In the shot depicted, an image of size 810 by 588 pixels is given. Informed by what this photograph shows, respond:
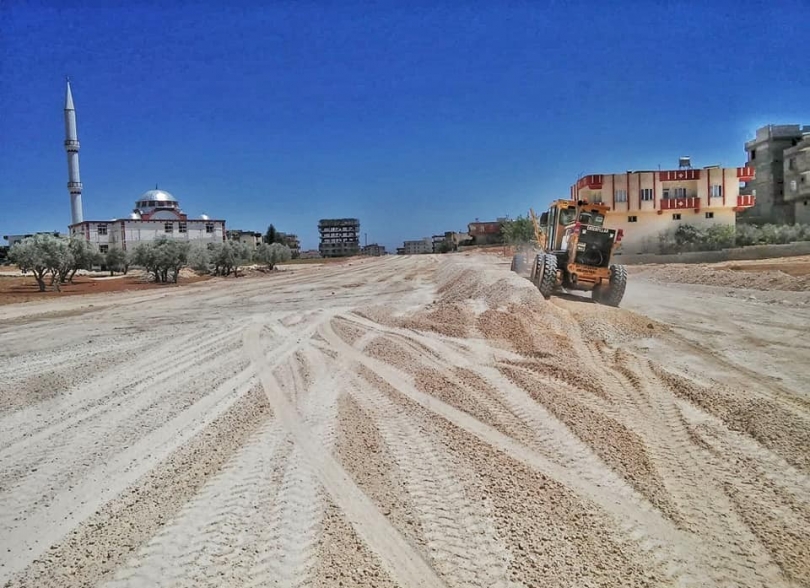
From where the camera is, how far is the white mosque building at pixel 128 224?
7562 centimetres

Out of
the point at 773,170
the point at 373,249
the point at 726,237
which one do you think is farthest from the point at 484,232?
the point at 726,237

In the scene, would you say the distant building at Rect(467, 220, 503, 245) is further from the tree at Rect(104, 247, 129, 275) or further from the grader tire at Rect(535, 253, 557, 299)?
the grader tire at Rect(535, 253, 557, 299)

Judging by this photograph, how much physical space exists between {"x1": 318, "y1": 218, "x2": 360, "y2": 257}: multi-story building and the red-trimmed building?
65.8m

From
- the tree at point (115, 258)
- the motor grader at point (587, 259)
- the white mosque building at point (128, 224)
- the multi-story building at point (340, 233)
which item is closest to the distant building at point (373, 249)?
the multi-story building at point (340, 233)

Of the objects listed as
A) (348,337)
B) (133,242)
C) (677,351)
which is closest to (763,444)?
(677,351)

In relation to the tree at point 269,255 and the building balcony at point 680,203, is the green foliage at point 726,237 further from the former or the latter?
the tree at point 269,255

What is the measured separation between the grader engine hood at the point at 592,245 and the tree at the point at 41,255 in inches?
1142

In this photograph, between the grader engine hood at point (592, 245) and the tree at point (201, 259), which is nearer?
the grader engine hood at point (592, 245)

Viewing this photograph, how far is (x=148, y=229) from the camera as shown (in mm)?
77812

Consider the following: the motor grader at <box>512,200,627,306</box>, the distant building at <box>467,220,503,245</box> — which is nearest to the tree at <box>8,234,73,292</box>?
the motor grader at <box>512,200,627,306</box>

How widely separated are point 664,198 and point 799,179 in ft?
47.8

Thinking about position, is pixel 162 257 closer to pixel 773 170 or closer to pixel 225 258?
pixel 225 258

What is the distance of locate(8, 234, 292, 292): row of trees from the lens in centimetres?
3155

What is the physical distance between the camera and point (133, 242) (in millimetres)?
74688
